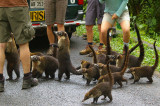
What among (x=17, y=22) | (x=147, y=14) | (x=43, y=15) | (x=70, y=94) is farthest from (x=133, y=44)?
(x=17, y=22)

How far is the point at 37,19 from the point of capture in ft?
25.9

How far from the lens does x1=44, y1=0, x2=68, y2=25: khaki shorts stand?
22.6 feet

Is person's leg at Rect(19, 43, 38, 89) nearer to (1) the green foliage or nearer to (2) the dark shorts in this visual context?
(2) the dark shorts

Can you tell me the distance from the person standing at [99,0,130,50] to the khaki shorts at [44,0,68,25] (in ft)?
3.15

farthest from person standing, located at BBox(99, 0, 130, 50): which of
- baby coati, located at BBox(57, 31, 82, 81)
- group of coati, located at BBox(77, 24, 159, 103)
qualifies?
baby coati, located at BBox(57, 31, 82, 81)

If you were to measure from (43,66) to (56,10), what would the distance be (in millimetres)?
1610

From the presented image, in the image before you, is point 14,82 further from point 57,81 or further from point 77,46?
point 77,46

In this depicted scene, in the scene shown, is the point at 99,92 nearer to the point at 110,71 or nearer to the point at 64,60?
the point at 110,71

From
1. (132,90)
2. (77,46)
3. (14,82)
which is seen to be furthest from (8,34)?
(77,46)

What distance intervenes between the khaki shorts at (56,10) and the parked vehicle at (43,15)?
855mm

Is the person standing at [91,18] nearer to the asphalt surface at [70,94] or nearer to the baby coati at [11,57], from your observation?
the asphalt surface at [70,94]

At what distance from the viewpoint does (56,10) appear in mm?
6969

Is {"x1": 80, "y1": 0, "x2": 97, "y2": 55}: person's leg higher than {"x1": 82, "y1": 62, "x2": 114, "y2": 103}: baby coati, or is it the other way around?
{"x1": 80, "y1": 0, "x2": 97, "y2": 55}: person's leg

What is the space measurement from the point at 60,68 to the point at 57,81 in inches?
10.4
